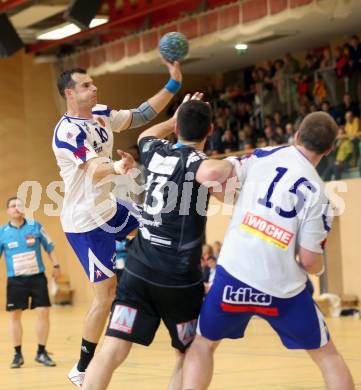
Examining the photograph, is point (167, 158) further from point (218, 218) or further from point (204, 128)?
point (218, 218)

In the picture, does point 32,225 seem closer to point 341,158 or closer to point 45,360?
point 45,360

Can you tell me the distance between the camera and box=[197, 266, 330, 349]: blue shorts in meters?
6.56

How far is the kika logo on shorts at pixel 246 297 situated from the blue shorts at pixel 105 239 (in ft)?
7.39

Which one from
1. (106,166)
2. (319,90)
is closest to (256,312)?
(106,166)

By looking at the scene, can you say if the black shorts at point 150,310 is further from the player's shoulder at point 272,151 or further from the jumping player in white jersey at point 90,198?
the jumping player in white jersey at point 90,198

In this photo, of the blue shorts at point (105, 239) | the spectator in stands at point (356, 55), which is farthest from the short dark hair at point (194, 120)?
the spectator in stands at point (356, 55)

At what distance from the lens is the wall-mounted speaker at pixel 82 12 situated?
20766 millimetres

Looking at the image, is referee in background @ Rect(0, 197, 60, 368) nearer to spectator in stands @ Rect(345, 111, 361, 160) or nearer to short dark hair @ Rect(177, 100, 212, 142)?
short dark hair @ Rect(177, 100, 212, 142)

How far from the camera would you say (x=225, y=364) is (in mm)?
12867

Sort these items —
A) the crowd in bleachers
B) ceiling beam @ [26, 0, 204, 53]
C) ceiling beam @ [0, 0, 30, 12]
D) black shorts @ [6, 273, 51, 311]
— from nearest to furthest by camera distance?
black shorts @ [6, 273, 51, 311] → the crowd in bleachers → ceiling beam @ [0, 0, 30, 12] → ceiling beam @ [26, 0, 204, 53]

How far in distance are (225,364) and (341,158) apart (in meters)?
7.91

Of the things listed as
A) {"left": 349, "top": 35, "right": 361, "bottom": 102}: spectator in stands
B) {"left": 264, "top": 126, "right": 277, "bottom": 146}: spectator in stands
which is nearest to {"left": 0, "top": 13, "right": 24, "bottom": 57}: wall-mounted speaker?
{"left": 264, "top": 126, "right": 277, "bottom": 146}: spectator in stands

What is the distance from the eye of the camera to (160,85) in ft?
99.3

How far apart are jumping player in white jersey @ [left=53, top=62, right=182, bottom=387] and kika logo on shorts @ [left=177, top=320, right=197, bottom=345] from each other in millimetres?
1581
